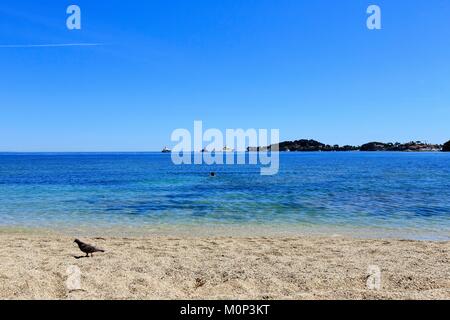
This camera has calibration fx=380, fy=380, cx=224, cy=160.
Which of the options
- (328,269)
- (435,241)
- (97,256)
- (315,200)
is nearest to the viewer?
(328,269)

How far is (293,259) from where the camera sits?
10977 millimetres

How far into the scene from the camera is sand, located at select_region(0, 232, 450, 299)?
7844 millimetres

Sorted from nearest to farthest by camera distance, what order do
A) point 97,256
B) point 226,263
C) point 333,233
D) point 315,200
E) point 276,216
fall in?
point 226,263
point 97,256
point 333,233
point 276,216
point 315,200

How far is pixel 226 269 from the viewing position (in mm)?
9727

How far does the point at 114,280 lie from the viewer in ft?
28.6

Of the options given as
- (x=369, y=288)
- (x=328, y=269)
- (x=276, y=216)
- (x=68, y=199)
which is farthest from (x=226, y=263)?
(x=68, y=199)

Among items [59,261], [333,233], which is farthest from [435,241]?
[59,261]

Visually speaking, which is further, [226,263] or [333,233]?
[333,233]

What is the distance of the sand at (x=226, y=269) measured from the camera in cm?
784

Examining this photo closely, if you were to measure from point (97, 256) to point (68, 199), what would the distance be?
19332 mm

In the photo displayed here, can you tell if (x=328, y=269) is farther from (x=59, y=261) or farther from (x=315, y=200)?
(x=315, y=200)
